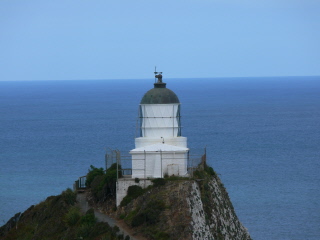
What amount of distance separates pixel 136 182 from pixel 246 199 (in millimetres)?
30023

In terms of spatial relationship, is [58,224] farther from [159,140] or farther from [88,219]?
[159,140]

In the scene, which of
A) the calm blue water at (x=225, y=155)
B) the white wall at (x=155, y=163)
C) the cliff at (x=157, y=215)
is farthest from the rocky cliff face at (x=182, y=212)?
the calm blue water at (x=225, y=155)

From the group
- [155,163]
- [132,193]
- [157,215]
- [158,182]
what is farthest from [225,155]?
[157,215]

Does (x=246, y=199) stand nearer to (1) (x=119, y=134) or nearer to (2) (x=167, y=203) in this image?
(2) (x=167, y=203)

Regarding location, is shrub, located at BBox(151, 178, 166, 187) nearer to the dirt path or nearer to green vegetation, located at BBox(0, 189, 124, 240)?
the dirt path

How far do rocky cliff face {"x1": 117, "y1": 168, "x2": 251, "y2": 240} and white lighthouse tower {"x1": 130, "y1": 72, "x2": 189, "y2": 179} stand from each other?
885mm

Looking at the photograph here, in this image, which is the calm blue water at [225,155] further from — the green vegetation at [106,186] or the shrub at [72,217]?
the shrub at [72,217]

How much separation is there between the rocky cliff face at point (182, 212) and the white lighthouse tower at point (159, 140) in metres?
0.89

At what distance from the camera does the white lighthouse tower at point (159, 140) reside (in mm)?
29891

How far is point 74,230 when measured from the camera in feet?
91.8

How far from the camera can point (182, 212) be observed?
27.0 m

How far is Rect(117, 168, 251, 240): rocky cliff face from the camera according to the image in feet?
87.0

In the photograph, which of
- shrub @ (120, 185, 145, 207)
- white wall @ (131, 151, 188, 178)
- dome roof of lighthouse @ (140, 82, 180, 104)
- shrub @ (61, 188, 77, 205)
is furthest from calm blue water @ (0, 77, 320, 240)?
shrub @ (120, 185, 145, 207)

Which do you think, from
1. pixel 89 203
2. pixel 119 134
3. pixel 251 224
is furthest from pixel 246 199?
pixel 119 134
